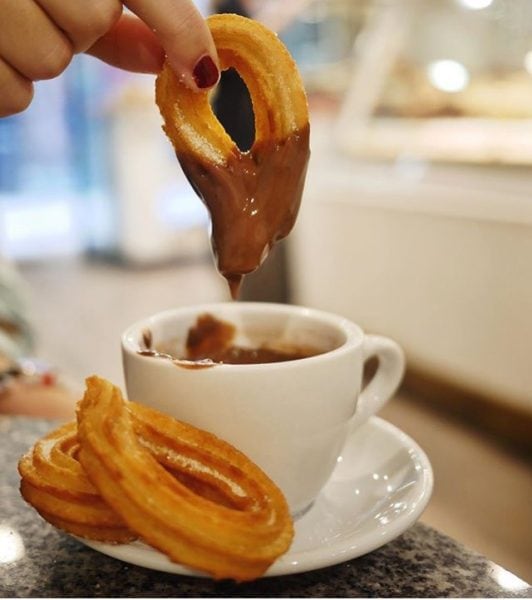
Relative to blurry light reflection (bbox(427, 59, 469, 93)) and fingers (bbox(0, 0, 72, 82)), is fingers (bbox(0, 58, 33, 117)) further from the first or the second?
blurry light reflection (bbox(427, 59, 469, 93))

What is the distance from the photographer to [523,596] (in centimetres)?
53

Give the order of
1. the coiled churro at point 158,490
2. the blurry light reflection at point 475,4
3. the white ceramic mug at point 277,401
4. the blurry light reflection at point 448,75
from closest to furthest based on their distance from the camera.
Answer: the coiled churro at point 158,490, the white ceramic mug at point 277,401, the blurry light reflection at point 475,4, the blurry light reflection at point 448,75

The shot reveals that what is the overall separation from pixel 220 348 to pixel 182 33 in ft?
1.02

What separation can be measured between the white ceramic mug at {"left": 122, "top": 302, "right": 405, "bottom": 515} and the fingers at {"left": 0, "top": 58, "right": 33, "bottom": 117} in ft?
0.77

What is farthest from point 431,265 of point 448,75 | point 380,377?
point 380,377

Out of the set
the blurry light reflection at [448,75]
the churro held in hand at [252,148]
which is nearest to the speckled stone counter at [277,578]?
the churro held in hand at [252,148]

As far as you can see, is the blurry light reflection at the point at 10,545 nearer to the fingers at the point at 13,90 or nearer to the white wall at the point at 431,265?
the fingers at the point at 13,90

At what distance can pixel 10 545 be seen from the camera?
Result: 0.61 metres

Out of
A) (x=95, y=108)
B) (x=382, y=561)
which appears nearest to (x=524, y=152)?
(x=382, y=561)

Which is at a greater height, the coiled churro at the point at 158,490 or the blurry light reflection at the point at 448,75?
the blurry light reflection at the point at 448,75

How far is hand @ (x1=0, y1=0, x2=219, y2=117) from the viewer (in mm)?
627

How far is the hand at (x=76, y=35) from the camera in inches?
24.7

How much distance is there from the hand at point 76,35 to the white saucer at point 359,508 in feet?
1.25

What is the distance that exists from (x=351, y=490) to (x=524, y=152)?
197cm
